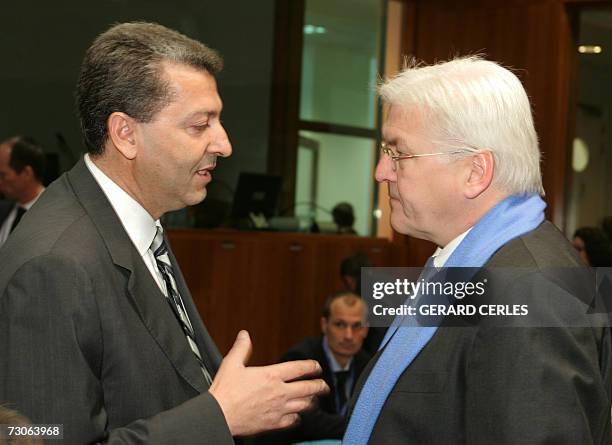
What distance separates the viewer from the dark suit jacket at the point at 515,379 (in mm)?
1396

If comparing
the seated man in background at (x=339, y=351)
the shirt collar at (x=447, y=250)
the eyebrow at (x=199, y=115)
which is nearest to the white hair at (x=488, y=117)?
the shirt collar at (x=447, y=250)

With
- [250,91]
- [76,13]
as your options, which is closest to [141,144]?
[76,13]

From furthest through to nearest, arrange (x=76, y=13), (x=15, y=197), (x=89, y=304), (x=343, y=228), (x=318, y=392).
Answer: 1. (x=343, y=228)
2. (x=76, y=13)
3. (x=15, y=197)
4. (x=318, y=392)
5. (x=89, y=304)

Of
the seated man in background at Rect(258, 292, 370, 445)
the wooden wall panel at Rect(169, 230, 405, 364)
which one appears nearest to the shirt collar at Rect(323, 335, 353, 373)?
the seated man in background at Rect(258, 292, 370, 445)

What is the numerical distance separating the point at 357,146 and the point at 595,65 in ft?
6.35

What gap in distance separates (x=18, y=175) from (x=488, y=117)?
3.99 meters

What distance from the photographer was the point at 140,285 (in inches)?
67.2

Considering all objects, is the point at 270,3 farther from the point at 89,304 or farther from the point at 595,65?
the point at 89,304

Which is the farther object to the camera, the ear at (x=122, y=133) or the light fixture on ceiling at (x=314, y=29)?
the light fixture on ceiling at (x=314, y=29)

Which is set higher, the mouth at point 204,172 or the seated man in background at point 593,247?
the mouth at point 204,172

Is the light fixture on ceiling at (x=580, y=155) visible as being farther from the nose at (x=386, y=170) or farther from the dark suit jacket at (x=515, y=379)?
the dark suit jacket at (x=515, y=379)

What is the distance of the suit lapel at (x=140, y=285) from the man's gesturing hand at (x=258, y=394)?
8 cm

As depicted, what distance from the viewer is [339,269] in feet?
21.7

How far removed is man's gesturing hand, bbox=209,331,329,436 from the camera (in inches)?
64.9
